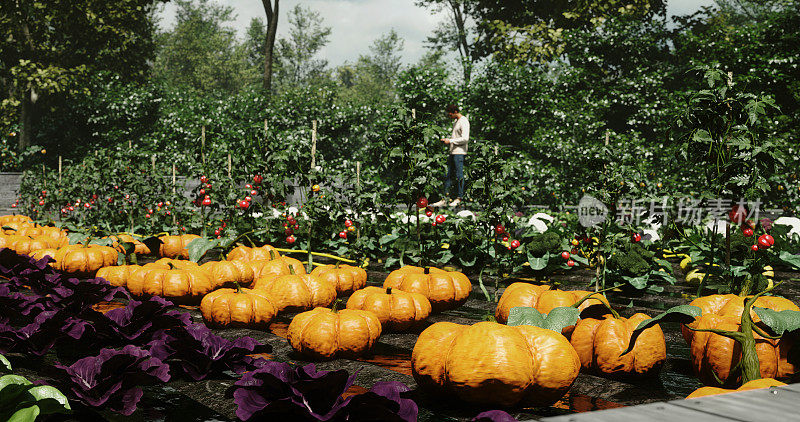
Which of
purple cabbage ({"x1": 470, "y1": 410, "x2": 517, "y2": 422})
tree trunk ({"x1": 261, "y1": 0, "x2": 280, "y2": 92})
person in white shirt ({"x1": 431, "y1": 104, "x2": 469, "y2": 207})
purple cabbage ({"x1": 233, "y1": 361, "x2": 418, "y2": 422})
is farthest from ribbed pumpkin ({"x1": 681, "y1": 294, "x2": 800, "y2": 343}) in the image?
tree trunk ({"x1": 261, "y1": 0, "x2": 280, "y2": 92})

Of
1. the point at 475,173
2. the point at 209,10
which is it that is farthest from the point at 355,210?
the point at 209,10

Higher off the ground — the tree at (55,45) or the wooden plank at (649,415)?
the tree at (55,45)

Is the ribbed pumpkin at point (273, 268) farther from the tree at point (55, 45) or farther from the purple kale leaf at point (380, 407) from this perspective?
the tree at point (55, 45)

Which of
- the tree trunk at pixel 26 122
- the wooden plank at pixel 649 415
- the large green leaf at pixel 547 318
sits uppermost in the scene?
the tree trunk at pixel 26 122

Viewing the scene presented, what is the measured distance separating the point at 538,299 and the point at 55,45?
22342 mm

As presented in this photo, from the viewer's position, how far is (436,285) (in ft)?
14.3

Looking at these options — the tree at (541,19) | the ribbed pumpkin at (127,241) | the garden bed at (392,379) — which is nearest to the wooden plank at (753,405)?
the garden bed at (392,379)

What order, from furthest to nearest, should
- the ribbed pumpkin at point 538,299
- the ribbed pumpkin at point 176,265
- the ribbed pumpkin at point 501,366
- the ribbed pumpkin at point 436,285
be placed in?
the ribbed pumpkin at point 176,265 → the ribbed pumpkin at point 436,285 → the ribbed pumpkin at point 538,299 → the ribbed pumpkin at point 501,366

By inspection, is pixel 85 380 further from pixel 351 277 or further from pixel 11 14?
pixel 11 14

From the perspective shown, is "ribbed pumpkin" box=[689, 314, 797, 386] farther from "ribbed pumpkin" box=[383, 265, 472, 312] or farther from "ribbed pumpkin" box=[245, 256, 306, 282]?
"ribbed pumpkin" box=[245, 256, 306, 282]

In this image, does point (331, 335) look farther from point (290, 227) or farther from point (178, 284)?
point (290, 227)

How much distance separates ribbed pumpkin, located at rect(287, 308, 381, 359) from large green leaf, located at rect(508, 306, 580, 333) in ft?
2.87

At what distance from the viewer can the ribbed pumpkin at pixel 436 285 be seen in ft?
14.3

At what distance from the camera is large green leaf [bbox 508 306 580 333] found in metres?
2.57
